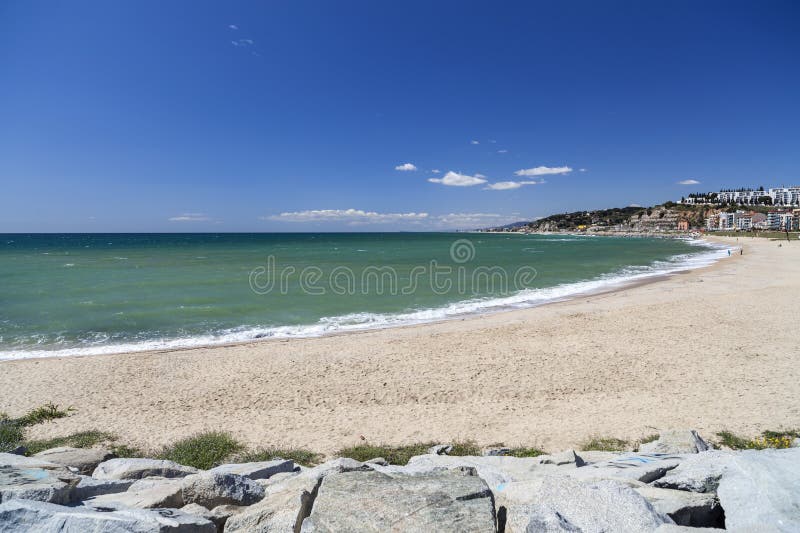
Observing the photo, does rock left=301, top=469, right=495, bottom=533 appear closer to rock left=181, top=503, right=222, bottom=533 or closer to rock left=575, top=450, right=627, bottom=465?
rock left=181, top=503, right=222, bottom=533

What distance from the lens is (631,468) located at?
4547mm

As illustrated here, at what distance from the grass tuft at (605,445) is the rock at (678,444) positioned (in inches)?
23.8

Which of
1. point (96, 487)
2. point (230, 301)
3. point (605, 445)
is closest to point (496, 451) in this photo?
point (605, 445)

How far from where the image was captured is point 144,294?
2525 cm

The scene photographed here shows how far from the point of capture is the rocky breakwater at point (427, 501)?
2.87m

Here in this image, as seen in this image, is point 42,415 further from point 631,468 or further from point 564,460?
point 631,468

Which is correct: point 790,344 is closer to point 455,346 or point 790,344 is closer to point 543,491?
point 455,346

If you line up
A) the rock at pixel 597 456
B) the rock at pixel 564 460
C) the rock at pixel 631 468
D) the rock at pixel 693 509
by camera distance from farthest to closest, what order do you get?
the rock at pixel 597 456
the rock at pixel 564 460
the rock at pixel 631 468
the rock at pixel 693 509

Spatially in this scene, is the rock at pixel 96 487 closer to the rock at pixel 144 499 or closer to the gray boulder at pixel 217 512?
the rock at pixel 144 499

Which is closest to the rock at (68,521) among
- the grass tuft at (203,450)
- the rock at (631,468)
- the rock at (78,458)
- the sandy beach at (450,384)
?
the rock at (78,458)

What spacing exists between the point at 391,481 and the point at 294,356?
33.4ft

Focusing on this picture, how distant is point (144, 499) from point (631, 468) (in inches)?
216

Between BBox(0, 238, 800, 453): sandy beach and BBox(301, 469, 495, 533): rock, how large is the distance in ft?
13.2

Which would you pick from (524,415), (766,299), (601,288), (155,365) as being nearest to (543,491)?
(524,415)
